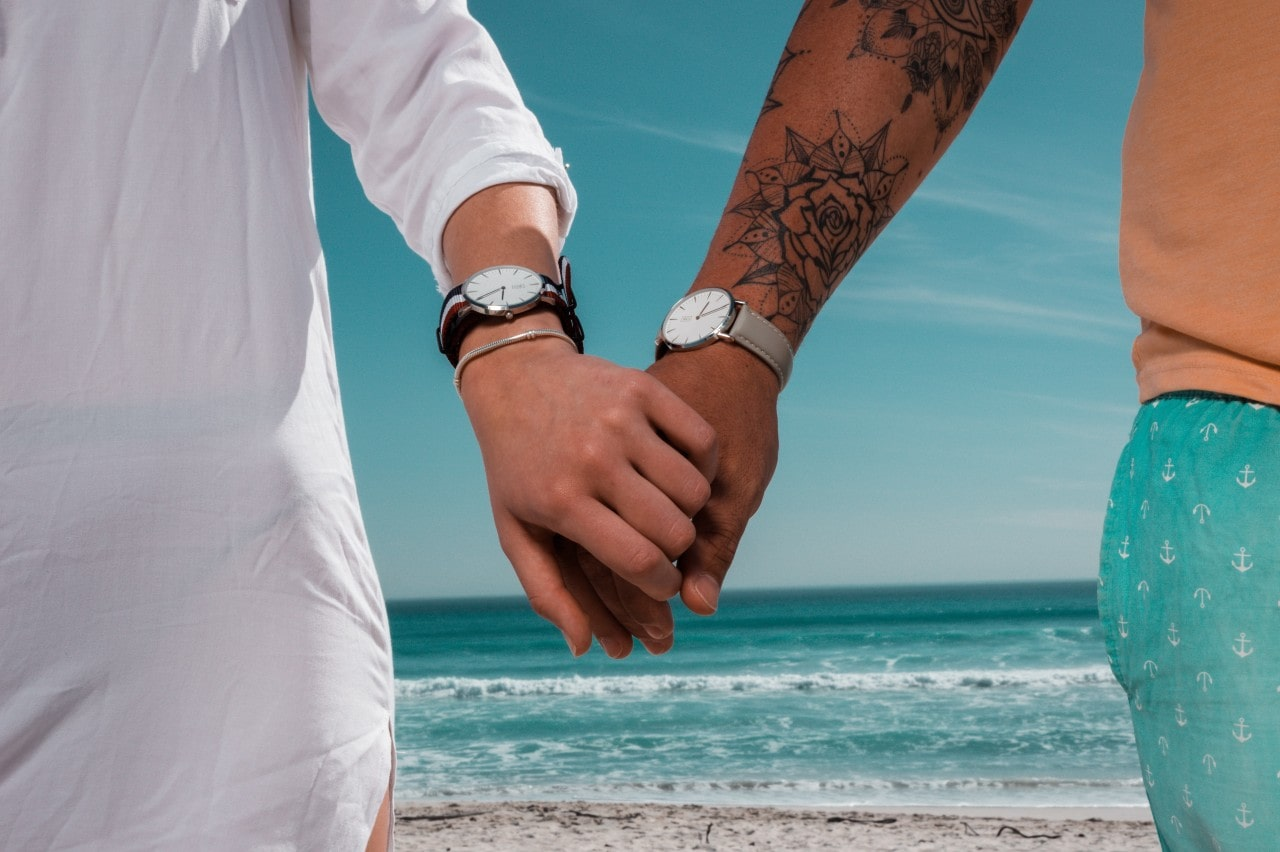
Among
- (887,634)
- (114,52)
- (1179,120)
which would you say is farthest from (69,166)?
(887,634)

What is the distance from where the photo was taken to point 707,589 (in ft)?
2.77

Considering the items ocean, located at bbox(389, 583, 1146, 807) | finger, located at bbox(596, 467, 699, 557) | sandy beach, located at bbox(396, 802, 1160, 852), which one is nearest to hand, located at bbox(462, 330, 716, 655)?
finger, located at bbox(596, 467, 699, 557)

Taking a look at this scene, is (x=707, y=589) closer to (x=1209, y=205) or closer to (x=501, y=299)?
(x=501, y=299)

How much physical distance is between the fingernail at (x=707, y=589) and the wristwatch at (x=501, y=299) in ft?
0.91

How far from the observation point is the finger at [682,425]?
31.8 inches

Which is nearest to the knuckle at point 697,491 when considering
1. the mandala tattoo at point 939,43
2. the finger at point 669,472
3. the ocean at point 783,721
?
the finger at point 669,472

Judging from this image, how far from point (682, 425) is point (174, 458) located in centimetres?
44

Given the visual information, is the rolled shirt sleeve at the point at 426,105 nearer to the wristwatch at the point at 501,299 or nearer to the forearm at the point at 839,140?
the wristwatch at the point at 501,299

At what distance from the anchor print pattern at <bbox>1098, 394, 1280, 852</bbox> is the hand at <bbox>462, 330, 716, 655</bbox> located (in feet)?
1.27

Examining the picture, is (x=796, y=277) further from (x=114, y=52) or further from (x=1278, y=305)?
(x=114, y=52)

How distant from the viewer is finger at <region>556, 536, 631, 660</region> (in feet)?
2.92

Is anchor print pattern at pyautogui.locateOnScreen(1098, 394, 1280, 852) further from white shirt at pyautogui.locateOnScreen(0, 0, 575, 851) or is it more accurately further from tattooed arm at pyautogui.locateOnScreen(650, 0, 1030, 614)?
white shirt at pyautogui.locateOnScreen(0, 0, 575, 851)

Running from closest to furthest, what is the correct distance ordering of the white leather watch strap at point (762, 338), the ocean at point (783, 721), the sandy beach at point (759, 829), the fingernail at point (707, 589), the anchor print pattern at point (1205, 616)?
1. the anchor print pattern at point (1205, 616)
2. the fingernail at point (707, 589)
3. the white leather watch strap at point (762, 338)
4. the sandy beach at point (759, 829)
5. the ocean at point (783, 721)

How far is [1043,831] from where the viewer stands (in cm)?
668
